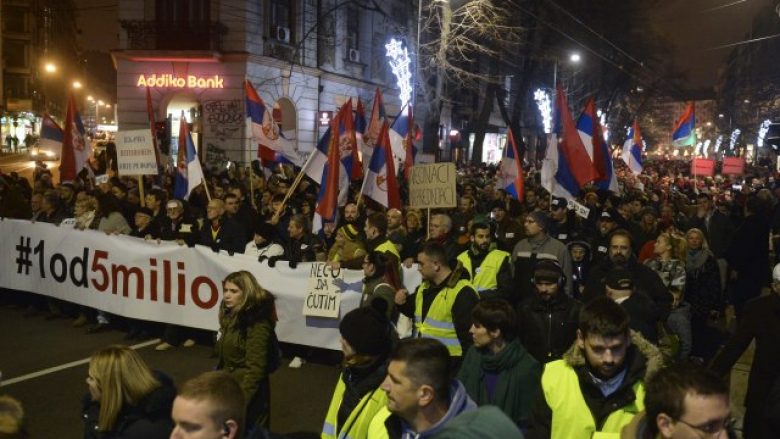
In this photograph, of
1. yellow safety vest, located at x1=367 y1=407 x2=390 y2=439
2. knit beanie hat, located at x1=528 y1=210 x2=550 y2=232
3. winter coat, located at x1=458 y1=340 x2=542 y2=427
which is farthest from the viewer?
knit beanie hat, located at x1=528 y1=210 x2=550 y2=232

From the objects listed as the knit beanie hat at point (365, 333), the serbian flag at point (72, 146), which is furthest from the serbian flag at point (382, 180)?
the knit beanie hat at point (365, 333)

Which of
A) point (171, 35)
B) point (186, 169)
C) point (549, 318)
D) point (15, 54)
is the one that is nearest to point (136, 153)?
point (186, 169)

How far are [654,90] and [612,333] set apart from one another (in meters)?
55.2

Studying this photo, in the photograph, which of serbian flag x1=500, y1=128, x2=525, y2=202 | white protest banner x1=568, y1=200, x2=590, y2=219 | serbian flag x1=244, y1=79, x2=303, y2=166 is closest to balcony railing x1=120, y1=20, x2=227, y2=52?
serbian flag x1=244, y1=79, x2=303, y2=166

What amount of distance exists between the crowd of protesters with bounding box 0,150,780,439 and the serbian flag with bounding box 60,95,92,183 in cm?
172

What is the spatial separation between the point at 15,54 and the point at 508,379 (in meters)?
84.2

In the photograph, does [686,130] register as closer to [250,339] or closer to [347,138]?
[347,138]

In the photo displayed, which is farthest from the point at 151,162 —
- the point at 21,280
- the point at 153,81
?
the point at 153,81

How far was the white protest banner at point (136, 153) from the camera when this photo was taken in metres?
11.2

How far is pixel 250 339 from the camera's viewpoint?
4.64 meters

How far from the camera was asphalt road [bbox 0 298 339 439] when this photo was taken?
21.4ft

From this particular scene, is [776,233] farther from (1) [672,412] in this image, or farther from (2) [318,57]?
(2) [318,57]

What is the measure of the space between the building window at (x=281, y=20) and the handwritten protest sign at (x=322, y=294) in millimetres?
20052

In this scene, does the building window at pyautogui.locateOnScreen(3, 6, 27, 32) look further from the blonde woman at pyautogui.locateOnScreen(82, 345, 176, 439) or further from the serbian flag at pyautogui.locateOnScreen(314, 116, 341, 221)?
the blonde woman at pyautogui.locateOnScreen(82, 345, 176, 439)
